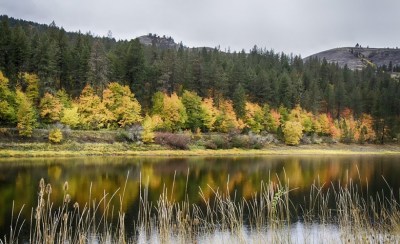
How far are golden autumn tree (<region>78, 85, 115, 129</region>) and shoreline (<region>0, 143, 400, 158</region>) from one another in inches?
326

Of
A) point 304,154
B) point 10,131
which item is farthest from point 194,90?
point 10,131

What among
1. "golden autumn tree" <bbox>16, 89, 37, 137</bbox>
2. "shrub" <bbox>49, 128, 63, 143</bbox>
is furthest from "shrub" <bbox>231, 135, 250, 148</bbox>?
"golden autumn tree" <bbox>16, 89, 37, 137</bbox>

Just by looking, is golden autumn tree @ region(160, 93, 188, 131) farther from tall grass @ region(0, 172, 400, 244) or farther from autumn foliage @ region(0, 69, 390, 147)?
tall grass @ region(0, 172, 400, 244)

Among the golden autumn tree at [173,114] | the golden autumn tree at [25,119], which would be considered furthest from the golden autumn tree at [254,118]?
the golden autumn tree at [25,119]

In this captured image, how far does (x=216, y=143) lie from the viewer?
69.8m

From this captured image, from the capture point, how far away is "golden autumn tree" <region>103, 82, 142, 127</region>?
6825cm

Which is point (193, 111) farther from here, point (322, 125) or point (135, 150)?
point (322, 125)

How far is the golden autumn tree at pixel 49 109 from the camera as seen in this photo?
195ft

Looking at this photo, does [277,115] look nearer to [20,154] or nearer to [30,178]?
[20,154]

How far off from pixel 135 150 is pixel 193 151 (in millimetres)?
10132

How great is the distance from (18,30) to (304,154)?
2379 inches

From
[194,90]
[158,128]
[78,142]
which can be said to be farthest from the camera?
[194,90]

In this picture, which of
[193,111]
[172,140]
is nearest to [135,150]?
[172,140]

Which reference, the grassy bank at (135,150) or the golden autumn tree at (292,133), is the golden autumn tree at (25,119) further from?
the golden autumn tree at (292,133)
